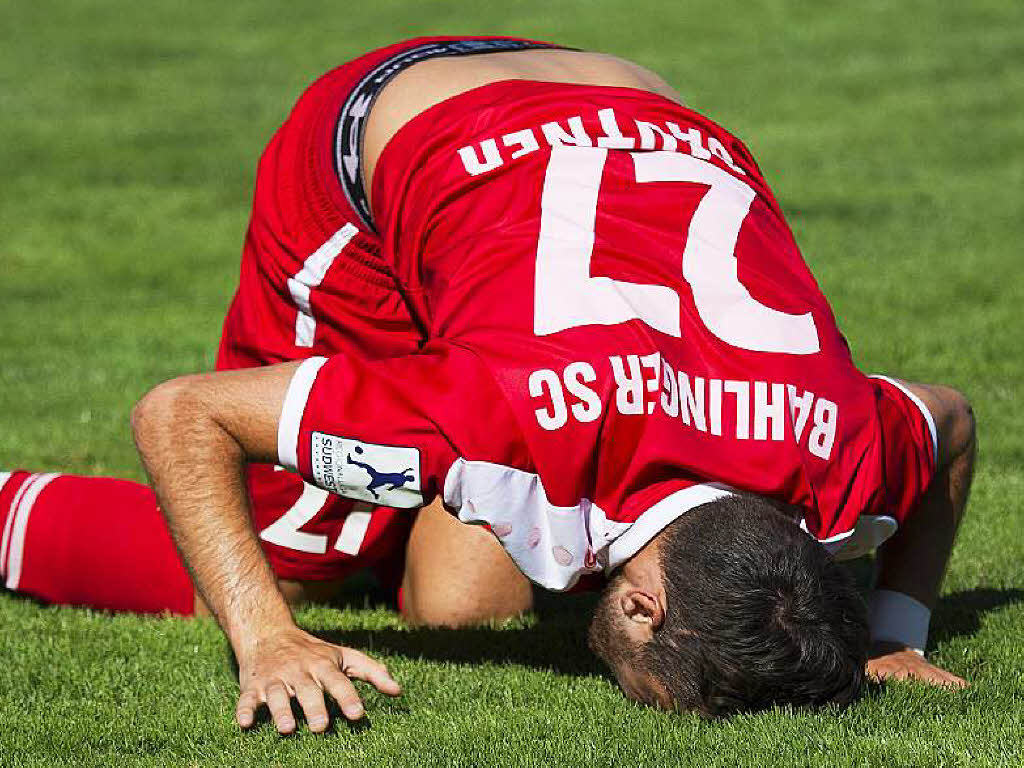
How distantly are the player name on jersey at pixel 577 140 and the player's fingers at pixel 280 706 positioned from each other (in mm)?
1332

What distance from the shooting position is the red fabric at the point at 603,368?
321cm

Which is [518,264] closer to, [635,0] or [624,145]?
[624,145]

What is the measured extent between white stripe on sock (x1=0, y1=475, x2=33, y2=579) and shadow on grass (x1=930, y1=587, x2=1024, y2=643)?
2.67m

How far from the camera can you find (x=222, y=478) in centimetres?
336

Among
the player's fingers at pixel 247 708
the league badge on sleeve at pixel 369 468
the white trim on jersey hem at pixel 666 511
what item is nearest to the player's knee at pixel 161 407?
the league badge on sleeve at pixel 369 468

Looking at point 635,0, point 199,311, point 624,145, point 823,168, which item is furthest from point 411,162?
point 635,0

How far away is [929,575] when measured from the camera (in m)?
3.94

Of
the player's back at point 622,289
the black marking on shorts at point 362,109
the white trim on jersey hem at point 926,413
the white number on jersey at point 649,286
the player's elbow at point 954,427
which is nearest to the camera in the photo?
the player's back at point 622,289

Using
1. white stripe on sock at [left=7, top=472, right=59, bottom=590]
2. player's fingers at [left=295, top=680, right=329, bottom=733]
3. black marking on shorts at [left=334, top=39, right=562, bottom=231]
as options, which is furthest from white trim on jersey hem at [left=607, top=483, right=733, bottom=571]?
white stripe on sock at [left=7, top=472, right=59, bottom=590]

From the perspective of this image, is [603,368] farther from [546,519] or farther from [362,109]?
[362,109]

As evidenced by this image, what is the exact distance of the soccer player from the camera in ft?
10.5

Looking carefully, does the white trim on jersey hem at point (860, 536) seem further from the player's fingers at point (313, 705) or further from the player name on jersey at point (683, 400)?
the player's fingers at point (313, 705)

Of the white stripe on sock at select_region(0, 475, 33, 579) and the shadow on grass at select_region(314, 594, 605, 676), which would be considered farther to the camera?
the white stripe on sock at select_region(0, 475, 33, 579)

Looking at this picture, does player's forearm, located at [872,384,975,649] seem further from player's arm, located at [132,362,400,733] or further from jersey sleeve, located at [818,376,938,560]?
player's arm, located at [132,362,400,733]
